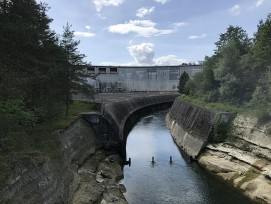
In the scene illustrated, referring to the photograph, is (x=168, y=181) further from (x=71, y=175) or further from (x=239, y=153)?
(x=71, y=175)

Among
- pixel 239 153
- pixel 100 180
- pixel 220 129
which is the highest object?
pixel 220 129

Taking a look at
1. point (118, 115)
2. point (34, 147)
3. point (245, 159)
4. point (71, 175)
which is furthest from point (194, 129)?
point (34, 147)

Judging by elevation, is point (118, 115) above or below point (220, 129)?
below

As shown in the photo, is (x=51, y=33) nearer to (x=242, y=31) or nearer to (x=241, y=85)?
(x=241, y=85)

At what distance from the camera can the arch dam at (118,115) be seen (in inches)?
1880

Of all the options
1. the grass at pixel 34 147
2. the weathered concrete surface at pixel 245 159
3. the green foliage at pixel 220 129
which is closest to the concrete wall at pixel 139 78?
the green foliage at pixel 220 129

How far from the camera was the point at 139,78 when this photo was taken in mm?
146000

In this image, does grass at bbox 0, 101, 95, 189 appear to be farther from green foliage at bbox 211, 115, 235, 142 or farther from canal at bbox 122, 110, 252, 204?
green foliage at bbox 211, 115, 235, 142

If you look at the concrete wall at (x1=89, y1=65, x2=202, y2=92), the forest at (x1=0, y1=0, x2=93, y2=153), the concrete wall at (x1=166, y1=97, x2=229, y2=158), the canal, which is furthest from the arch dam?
the concrete wall at (x1=89, y1=65, x2=202, y2=92)

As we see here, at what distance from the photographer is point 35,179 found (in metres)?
22.6

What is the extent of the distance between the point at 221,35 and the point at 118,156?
36.5 meters

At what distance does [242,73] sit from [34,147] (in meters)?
37.4

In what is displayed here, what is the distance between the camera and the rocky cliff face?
2072 cm

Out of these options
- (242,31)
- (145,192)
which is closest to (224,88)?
(242,31)
